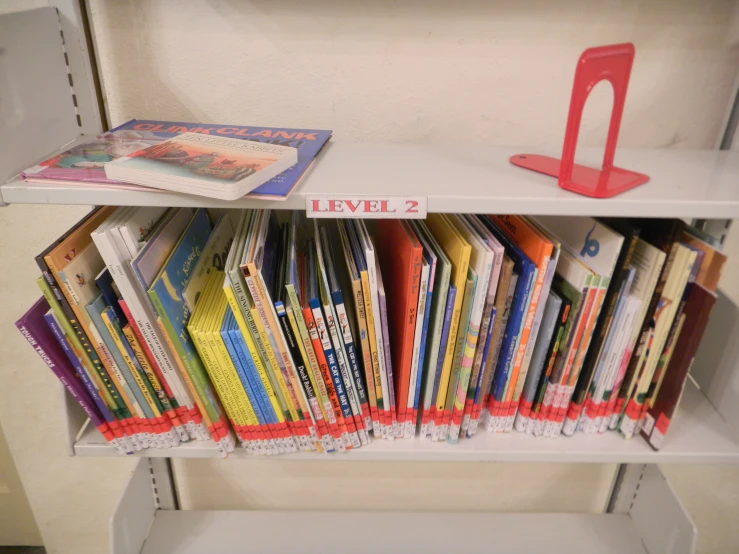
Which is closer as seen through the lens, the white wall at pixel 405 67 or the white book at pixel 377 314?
the white book at pixel 377 314

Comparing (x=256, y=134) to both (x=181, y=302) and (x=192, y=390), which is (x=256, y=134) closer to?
(x=181, y=302)

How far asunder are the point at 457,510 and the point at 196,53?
49.4 inches

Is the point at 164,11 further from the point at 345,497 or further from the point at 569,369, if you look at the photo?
the point at 345,497

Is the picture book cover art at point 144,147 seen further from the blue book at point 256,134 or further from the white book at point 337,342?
the white book at point 337,342

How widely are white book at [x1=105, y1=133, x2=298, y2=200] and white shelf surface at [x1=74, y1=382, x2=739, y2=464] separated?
1.52ft

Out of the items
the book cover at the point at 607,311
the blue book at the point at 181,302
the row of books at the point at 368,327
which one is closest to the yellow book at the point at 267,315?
the row of books at the point at 368,327

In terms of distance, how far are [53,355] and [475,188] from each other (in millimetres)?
651

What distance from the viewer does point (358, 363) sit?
0.78 m

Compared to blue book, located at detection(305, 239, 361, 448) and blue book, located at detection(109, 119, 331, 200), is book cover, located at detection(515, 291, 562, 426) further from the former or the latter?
blue book, located at detection(109, 119, 331, 200)

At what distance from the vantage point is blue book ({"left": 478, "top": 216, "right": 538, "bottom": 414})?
716 millimetres

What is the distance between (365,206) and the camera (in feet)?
2.07

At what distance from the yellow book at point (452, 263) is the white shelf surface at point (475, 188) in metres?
0.07

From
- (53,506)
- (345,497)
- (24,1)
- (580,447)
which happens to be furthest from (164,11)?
(53,506)

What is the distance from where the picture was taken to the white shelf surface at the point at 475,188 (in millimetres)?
620
